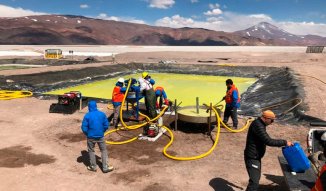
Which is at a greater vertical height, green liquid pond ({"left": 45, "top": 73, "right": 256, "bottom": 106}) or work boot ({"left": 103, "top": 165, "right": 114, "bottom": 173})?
green liquid pond ({"left": 45, "top": 73, "right": 256, "bottom": 106})

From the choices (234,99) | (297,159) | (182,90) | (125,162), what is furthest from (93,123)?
(182,90)

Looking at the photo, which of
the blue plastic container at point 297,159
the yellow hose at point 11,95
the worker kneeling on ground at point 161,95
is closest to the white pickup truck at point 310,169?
the blue plastic container at point 297,159

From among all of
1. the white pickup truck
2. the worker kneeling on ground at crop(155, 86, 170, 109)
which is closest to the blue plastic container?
the white pickup truck

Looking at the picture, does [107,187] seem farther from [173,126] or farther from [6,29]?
[6,29]

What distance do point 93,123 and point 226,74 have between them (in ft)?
93.7

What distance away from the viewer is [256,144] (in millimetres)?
6062

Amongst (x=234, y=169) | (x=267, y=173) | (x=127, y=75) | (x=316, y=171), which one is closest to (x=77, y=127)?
(x=234, y=169)

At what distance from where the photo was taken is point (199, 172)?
8.25 m

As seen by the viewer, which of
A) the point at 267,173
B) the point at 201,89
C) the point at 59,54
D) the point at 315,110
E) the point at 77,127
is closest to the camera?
the point at 267,173

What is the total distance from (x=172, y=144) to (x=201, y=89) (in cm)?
1477

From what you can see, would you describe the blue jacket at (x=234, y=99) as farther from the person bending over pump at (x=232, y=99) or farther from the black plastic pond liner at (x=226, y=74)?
the black plastic pond liner at (x=226, y=74)

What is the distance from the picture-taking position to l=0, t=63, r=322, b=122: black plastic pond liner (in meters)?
16.2

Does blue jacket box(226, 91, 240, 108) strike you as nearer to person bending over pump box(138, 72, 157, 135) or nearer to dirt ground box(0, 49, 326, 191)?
dirt ground box(0, 49, 326, 191)

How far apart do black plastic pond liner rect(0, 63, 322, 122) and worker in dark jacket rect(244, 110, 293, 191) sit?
23.8 feet
